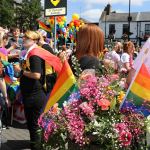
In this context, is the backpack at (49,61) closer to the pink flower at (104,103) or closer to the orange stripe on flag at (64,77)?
the orange stripe on flag at (64,77)

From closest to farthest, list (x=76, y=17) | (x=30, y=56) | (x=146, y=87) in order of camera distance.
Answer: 1. (x=146, y=87)
2. (x=30, y=56)
3. (x=76, y=17)

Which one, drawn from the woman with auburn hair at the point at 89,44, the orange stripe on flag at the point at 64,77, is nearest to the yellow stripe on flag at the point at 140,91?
the orange stripe on flag at the point at 64,77

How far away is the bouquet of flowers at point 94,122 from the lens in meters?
2.98

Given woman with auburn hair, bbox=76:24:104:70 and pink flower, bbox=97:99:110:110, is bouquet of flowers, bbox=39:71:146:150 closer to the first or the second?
pink flower, bbox=97:99:110:110

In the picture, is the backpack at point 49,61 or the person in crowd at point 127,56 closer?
the backpack at point 49,61

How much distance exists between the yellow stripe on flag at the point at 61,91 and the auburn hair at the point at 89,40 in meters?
0.91

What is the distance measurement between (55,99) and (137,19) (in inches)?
4270

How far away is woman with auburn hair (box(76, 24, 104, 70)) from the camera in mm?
3898

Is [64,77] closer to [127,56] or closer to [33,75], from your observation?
[33,75]

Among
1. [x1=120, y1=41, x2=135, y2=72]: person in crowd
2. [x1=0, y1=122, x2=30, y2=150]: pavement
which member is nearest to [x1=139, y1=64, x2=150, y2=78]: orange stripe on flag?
[x1=0, y1=122, x2=30, y2=150]: pavement

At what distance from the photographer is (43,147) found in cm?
327

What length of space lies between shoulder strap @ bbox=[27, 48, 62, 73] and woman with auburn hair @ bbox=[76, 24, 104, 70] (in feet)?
0.79

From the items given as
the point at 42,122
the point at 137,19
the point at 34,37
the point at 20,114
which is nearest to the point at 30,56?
the point at 34,37

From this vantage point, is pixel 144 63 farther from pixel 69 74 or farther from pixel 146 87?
pixel 69 74
